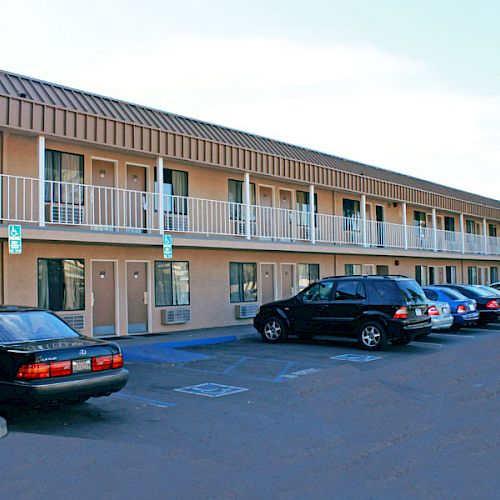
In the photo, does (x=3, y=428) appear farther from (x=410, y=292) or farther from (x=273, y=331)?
(x=410, y=292)

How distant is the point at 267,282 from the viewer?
21.7 meters

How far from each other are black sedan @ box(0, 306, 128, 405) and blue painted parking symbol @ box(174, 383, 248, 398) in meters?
1.87

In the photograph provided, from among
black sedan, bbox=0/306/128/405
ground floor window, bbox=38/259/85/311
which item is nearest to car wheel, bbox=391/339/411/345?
ground floor window, bbox=38/259/85/311

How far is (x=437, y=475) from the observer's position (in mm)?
5539

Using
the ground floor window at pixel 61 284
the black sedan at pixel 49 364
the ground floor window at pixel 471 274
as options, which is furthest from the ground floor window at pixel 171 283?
the ground floor window at pixel 471 274

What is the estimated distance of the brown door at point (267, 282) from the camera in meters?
21.5

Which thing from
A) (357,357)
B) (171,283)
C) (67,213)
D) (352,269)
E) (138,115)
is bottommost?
(357,357)

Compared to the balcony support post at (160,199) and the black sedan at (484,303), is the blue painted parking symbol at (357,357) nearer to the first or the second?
the balcony support post at (160,199)

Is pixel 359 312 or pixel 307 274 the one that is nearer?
pixel 359 312

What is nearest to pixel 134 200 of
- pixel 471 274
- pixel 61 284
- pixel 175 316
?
pixel 61 284

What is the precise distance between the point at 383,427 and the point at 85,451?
348 centimetres

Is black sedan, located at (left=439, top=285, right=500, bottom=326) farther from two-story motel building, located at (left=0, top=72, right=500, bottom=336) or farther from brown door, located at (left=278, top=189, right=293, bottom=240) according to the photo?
brown door, located at (left=278, top=189, right=293, bottom=240)

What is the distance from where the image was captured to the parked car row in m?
14.4

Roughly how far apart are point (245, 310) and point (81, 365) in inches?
505
